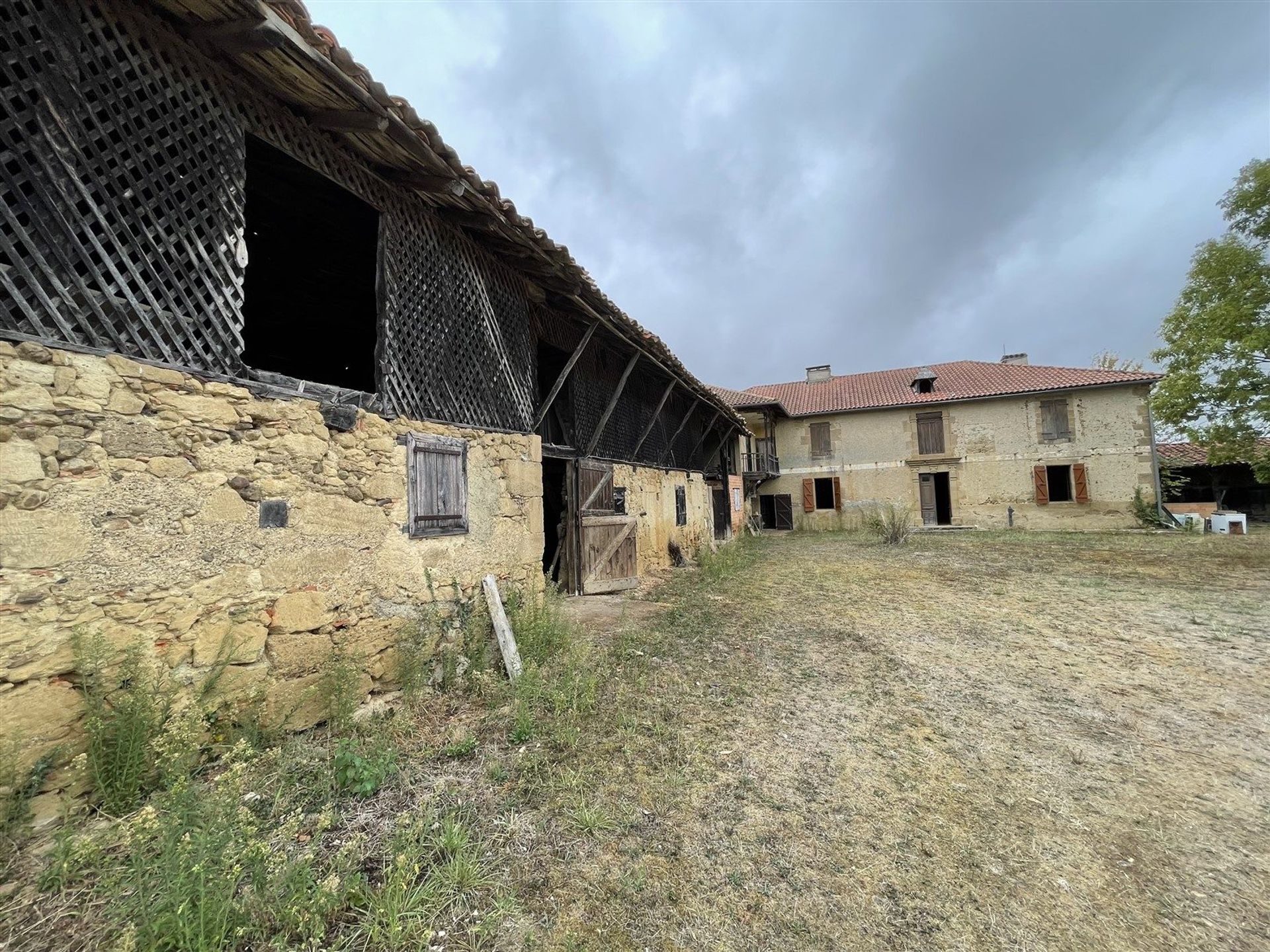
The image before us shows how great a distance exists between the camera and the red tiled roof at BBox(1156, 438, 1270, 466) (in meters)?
19.6

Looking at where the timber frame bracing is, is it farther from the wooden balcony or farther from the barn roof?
the wooden balcony

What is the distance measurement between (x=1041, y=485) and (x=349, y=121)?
76.7 feet

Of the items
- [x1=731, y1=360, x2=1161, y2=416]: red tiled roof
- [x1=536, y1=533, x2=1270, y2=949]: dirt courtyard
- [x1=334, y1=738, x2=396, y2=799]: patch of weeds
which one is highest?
[x1=731, y1=360, x2=1161, y2=416]: red tiled roof

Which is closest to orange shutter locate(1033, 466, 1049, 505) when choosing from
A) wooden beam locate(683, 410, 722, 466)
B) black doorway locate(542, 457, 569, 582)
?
wooden beam locate(683, 410, 722, 466)

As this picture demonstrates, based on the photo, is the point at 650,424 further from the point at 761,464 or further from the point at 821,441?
the point at 821,441

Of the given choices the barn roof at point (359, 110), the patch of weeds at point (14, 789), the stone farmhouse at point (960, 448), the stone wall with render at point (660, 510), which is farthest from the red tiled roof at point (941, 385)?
the patch of weeds at point (14, 789)

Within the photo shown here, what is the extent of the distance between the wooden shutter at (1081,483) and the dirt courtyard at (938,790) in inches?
608

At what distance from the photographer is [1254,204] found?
10.3 meters

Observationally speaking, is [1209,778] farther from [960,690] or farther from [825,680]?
[825,680]

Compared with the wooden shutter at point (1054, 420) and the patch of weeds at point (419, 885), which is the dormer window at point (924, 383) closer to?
the wooden shutter at point (1054, 420)

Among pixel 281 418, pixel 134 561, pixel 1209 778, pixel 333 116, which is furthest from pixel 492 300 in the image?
pixel 1209 778

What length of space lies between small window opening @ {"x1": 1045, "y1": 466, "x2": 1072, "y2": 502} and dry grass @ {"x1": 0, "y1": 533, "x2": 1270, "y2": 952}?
16.0 metres

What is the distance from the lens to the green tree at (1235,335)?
33.6 feet

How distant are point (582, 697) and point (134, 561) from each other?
2.60 meters
